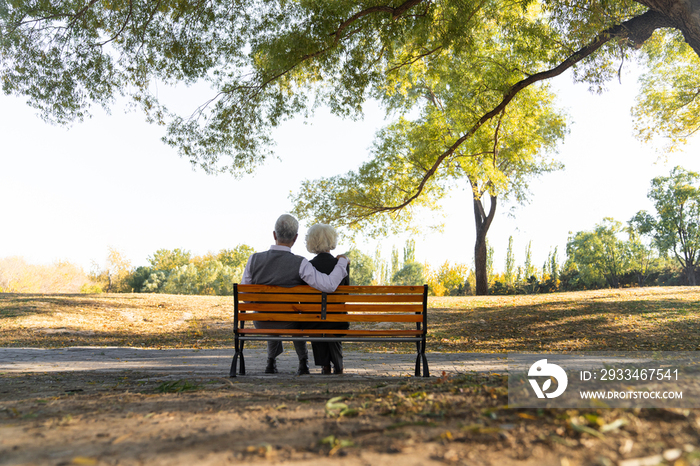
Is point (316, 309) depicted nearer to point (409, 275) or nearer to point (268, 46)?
point (268, 46)

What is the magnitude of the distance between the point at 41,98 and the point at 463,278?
3202 centimetres

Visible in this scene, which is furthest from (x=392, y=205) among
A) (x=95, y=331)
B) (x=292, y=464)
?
(x=292, y=464)

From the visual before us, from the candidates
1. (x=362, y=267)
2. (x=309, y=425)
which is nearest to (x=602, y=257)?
(x=362, y=267)

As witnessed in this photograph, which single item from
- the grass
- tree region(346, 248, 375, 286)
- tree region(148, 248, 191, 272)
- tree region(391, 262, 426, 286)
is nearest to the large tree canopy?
the grass

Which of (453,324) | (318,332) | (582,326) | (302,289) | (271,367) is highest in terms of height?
(302,289)

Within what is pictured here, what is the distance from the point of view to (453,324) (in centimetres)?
1194

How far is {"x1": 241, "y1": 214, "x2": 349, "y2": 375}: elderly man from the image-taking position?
476cm

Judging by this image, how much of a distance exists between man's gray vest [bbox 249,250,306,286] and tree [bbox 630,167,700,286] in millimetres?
48530

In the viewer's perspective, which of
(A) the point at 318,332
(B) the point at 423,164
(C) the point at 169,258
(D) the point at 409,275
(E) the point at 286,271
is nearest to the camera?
(A) the point at 318,332

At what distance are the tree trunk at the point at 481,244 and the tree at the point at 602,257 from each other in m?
25.4

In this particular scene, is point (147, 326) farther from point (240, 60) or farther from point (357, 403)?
point (357, 403)

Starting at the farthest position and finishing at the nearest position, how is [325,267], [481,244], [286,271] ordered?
[481,244] → [325,267] → [286,271]

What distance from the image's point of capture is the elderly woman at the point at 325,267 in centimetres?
496

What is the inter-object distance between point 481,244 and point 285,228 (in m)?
22.2
